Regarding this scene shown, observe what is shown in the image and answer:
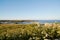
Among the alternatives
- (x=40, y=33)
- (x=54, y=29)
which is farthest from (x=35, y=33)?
(x=54, y=29)

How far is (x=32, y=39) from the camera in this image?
562 cm

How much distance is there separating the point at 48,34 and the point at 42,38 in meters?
0.31

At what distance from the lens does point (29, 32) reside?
18.6 ft

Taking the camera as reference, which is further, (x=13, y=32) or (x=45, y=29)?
(x=45, y=29)

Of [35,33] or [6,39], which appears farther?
[35,33]

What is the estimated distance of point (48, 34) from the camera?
19.0ft

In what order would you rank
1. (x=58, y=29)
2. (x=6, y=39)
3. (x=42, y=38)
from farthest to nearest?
(x=58, y=29) < (x=42, y=38) < (x=6, y=39)

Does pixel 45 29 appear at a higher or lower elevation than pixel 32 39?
higher

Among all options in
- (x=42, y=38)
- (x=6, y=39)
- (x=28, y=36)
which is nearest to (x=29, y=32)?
(x=28, y=36)

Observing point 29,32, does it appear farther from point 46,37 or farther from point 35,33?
point 46,37

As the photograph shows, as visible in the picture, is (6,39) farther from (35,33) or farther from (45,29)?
(45,29)

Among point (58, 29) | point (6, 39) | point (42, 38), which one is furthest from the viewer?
point (58, 29)

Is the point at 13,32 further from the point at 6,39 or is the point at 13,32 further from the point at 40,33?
the point at 40,33

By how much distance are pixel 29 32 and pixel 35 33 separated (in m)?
0.26
